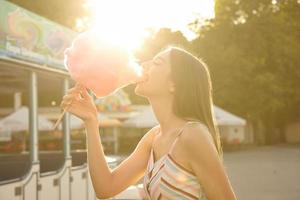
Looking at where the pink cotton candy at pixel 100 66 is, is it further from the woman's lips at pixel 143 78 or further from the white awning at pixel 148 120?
the white awning at pixel 148 120

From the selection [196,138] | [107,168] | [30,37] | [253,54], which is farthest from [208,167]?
[253,54]

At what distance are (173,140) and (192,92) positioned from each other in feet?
0.85

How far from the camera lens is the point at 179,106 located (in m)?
2.85

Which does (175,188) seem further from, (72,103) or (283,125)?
(283,125)

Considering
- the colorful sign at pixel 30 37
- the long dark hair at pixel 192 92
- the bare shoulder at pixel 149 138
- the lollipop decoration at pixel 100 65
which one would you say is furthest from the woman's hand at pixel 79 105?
the colorful sign at pixel 30 37

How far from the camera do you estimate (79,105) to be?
305 centimetres

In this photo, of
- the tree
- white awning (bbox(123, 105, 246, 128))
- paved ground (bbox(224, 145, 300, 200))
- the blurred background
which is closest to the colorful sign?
the blurred background

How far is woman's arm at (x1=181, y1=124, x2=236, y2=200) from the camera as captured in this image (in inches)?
101

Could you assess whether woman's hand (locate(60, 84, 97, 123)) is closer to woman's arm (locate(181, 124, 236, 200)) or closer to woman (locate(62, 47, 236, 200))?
woman (locate(62, 47, 236, 200))

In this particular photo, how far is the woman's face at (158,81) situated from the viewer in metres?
2.87

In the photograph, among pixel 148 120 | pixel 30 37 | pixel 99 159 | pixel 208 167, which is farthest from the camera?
pixel 148 120

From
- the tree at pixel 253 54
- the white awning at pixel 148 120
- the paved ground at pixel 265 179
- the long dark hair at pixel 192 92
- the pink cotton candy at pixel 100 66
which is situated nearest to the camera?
the long dark hair at pixel 192 92

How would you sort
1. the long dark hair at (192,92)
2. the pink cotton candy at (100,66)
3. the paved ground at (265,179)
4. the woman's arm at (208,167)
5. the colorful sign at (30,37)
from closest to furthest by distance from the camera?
1. the woman's arm at (208,167)
2. the long dark hair at (192,92)
3. the pink cotton candy at (100,66)
4. the colorful sign at (30,37)
5. the paved ground at (265,179)

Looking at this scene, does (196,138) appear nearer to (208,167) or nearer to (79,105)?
(208,167)
